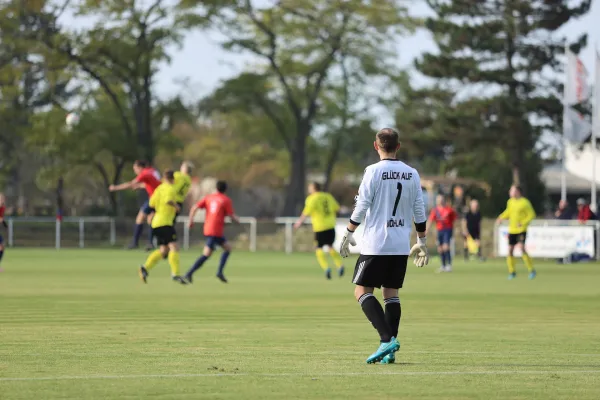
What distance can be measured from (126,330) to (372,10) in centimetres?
5413

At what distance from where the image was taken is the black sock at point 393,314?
1123cm

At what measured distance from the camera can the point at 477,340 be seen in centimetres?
1352

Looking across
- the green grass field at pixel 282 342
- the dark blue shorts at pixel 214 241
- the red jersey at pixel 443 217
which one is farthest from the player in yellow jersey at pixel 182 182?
the red jersey at pixel 443 217

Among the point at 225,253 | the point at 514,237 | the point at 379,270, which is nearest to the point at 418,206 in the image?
the point at 379,270

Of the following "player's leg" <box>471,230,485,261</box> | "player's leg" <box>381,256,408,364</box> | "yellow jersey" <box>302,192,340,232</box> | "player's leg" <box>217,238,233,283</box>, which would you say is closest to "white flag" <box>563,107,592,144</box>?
"player's leg" <box>471,230,485,261</box>

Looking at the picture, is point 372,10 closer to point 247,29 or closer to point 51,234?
point 247,29

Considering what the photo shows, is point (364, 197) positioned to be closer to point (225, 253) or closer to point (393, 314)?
point (393, 314)

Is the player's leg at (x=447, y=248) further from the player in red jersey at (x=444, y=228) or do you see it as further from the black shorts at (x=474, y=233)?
the black shorts at (x=474, y=233)

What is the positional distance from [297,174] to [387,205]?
6012cm

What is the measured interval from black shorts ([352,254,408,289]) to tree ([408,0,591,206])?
51443 millimetres

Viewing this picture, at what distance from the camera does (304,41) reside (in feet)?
226

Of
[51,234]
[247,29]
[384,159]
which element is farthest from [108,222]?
[384,159]

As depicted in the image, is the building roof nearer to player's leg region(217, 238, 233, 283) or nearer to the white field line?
Answer: player's leg region(217, 238, 233, 283)

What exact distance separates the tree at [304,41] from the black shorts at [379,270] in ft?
185
